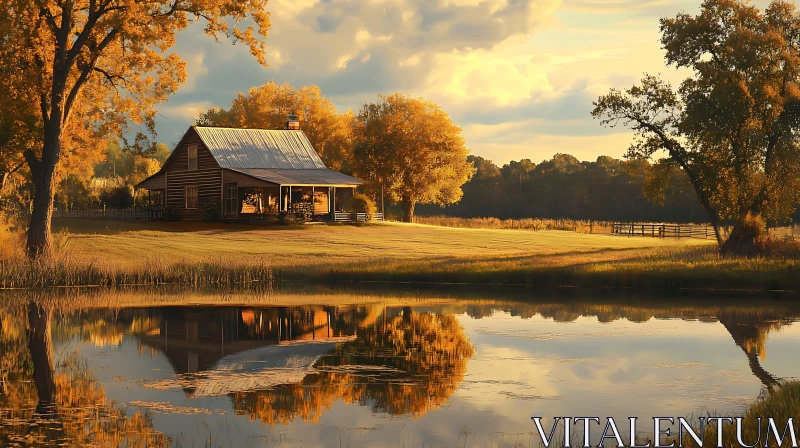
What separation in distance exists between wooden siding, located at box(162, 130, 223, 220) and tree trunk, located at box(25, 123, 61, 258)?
26778mm

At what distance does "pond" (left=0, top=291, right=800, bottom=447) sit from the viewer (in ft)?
40.0

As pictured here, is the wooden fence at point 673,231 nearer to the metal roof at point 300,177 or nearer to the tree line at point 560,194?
the metal roof at point 300,177

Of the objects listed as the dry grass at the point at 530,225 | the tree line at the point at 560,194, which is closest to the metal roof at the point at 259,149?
the dry grass at the point at 530,225

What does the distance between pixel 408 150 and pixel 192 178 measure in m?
21.6

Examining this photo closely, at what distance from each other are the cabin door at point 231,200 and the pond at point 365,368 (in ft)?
116

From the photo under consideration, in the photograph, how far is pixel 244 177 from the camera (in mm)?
61844

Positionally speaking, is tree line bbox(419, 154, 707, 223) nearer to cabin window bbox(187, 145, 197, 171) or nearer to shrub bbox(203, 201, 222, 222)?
cabin window bbox(187, 145, 197, 171)

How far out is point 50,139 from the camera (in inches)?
1405

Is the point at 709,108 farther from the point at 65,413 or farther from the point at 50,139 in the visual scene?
the point at 65,413

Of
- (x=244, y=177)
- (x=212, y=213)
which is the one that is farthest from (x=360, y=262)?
(x=212, y=213)

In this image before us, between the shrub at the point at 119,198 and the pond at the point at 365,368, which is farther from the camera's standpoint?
the shrub at the point at 119,198

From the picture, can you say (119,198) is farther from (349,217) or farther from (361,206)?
(361,206)

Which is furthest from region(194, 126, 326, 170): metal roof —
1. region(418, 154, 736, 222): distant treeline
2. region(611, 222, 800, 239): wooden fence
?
region(418, 154, 736, 222): distant treeline

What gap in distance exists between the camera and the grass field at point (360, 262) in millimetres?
32531
